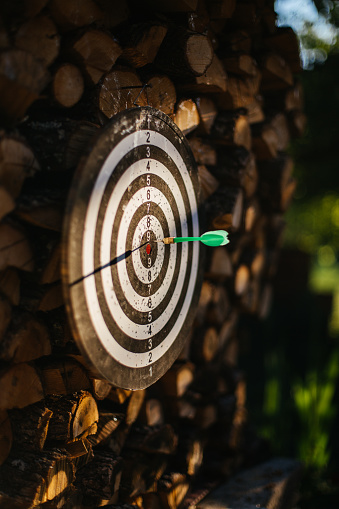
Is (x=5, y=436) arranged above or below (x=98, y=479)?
above

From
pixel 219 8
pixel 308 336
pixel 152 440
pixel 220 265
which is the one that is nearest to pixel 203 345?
pixel 220 265

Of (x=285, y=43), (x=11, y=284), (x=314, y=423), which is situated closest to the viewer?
(x=11, y=284)

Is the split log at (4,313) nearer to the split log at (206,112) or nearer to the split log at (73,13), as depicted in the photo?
the split log at (73,13)

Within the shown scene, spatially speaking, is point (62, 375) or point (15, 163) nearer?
point (15, 163)

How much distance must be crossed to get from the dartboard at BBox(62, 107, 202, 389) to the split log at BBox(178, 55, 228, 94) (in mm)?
242

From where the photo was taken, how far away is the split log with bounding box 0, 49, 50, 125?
922 mm

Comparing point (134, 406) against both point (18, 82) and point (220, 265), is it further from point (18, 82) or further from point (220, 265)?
point (18, 82)

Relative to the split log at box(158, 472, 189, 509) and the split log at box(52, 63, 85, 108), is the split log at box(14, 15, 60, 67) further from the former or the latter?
the split log at box(158, 472, 189, 509)

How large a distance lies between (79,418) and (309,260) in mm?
3109

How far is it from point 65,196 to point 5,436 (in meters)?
0.57

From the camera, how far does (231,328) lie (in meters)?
2.15

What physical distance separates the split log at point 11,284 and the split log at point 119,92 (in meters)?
0.43

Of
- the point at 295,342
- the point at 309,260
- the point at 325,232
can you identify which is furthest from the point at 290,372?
the point at 325,232

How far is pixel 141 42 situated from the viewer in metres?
1.22
